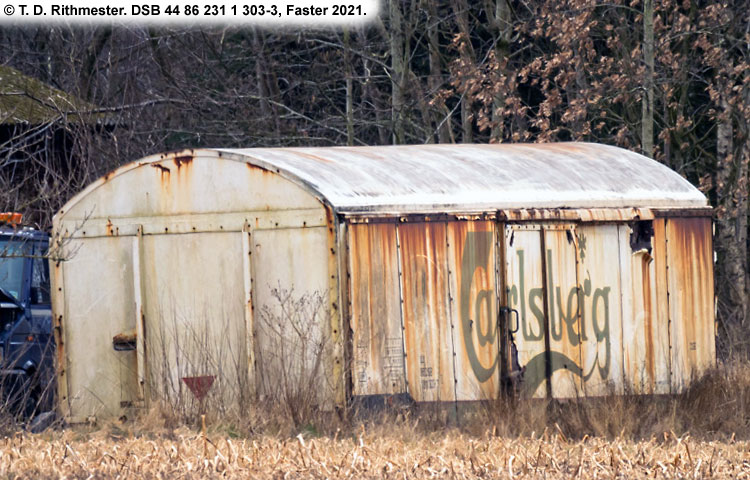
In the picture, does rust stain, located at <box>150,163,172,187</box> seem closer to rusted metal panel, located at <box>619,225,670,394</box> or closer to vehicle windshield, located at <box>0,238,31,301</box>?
vehicle windshield, located at <box>0,238,31,301</box>

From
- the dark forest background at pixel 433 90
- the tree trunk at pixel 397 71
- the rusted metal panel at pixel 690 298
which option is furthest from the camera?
the tree trunk at pixel 397 71

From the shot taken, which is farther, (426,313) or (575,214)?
(575,214)

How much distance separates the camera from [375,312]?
9.88m

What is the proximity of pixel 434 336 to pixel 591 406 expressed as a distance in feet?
5.17

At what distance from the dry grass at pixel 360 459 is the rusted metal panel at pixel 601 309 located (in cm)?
210

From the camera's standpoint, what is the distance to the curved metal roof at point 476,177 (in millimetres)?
10195

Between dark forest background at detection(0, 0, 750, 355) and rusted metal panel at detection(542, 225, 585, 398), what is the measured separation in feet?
11.4

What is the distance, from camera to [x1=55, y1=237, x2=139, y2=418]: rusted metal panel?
10.9 m

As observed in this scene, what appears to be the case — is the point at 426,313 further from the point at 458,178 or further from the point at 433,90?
the point at 433,90

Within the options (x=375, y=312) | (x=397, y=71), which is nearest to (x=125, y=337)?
(x=375, y=312)

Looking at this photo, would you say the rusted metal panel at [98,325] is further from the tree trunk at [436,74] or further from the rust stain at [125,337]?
the tree trunk at [436,74]

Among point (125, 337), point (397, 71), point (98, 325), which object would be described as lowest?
point (125, 337)

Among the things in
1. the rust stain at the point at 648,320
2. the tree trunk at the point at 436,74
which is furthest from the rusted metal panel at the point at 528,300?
the tree trunk at the point at 436,74

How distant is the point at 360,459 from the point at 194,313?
3.36 m
